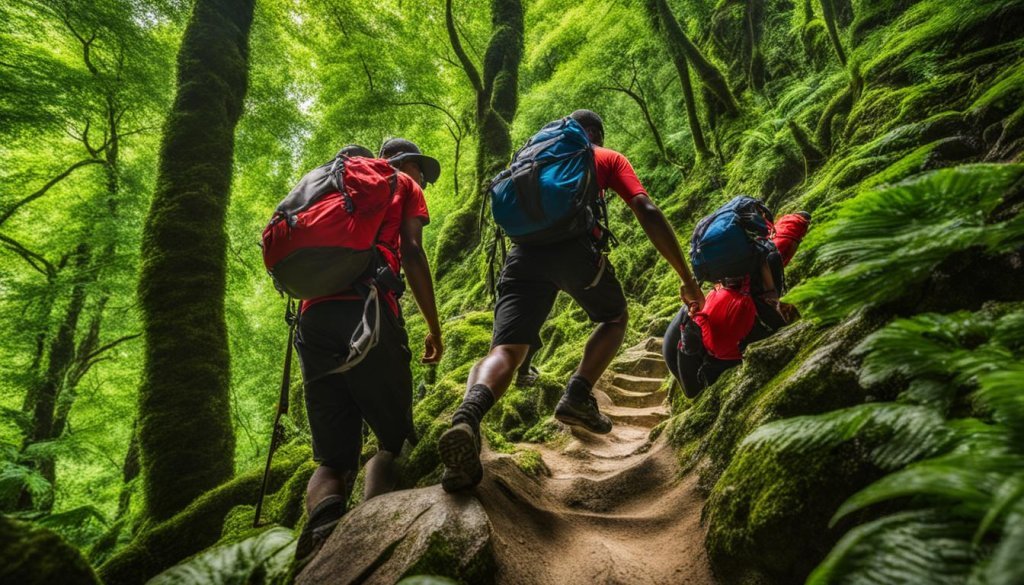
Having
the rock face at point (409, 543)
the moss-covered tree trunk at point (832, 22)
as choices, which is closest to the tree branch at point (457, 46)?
the moss-covered tree trunk at point (832, 22)

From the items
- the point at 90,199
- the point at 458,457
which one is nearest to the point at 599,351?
the point at 458,457

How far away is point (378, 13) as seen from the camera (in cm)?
1191

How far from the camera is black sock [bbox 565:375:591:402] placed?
3.10 m

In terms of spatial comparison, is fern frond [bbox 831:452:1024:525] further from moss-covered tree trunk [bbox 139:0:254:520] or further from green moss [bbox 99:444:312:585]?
moss-covered tree trunk [bbox 139:0:254:520]

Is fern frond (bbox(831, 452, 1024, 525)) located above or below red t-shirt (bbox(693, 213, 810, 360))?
below

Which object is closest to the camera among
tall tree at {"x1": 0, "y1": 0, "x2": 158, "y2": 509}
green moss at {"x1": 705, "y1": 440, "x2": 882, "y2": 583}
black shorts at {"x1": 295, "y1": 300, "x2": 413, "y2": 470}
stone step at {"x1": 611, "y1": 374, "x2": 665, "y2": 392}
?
green moss at {"x1": 705, "y1": 440, "x2": 882, "y2": 583}

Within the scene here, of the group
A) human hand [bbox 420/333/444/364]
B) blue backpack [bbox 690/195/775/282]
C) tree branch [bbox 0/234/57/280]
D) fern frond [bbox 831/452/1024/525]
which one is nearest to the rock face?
human hand [bbox 420/333/444/364]

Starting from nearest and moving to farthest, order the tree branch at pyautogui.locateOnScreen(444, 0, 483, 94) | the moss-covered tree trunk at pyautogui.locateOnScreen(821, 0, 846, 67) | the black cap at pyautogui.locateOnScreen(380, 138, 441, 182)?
the black cap at pyautogui.locateOnScreen(380, 138, 441, 182)
the moss-covered tree trunk at pyautogui.locateOnScreen(821, 0, 846, 67)
the tree branch at pyautogui.locateOnScreen(444, 0, 483, 94)

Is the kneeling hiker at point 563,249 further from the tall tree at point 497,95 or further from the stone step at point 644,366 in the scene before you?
the tall tree at point 497,95

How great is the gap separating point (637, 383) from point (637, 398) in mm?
270

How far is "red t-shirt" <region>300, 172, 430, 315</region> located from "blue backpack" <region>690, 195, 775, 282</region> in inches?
89.6

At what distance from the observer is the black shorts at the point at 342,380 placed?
2713 mm

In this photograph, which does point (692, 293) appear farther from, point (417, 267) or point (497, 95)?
point (497, 95)

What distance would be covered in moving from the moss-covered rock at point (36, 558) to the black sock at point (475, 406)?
148 centimetres
